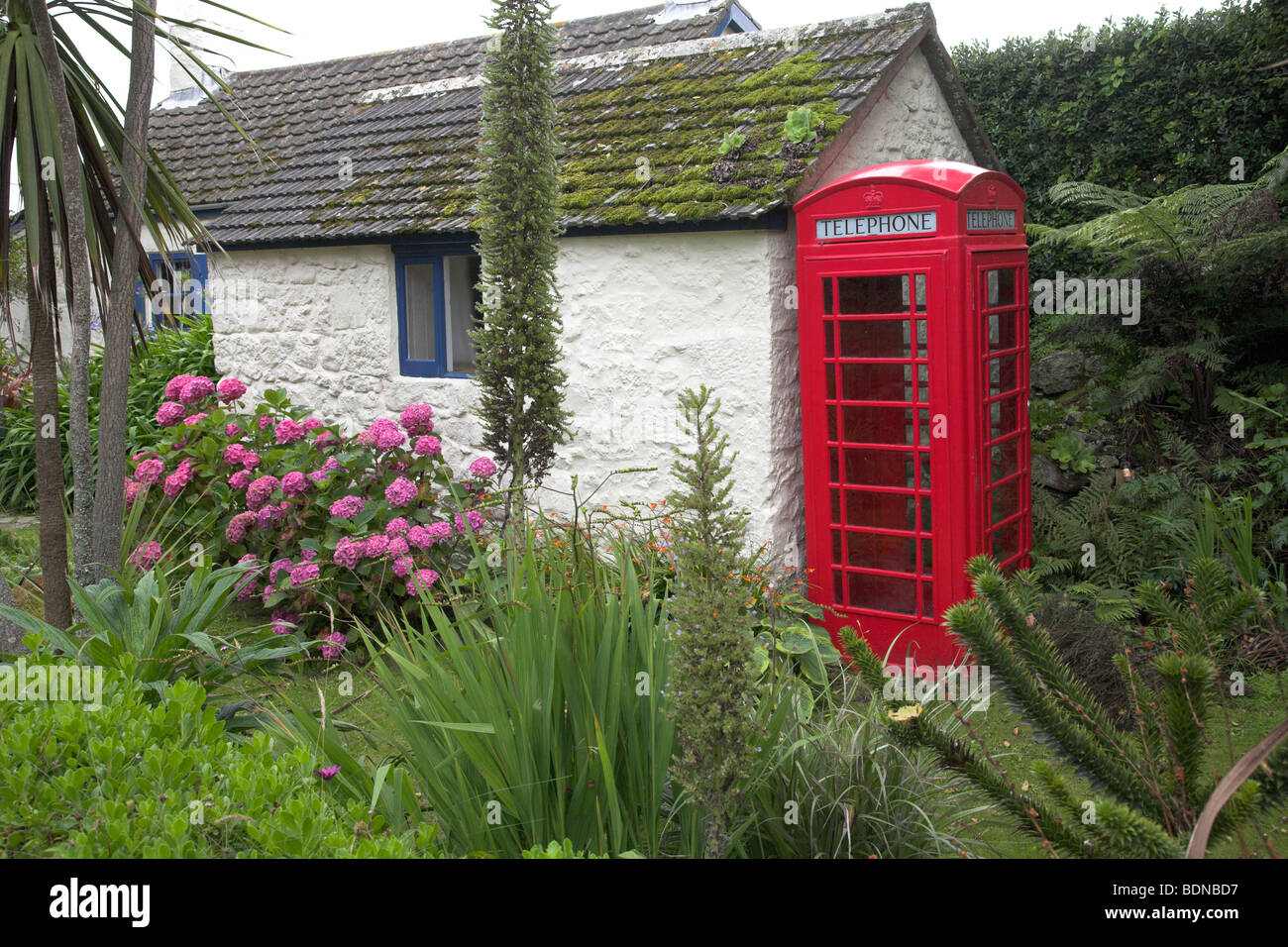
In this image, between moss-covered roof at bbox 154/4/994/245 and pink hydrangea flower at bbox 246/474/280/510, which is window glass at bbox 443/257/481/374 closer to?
moss-covered roof at bbox 154/4/994/245

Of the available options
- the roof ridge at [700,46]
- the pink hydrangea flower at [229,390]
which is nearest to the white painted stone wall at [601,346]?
the pink hydrangea flower at [229,390]

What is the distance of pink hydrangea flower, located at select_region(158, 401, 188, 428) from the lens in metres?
7.80

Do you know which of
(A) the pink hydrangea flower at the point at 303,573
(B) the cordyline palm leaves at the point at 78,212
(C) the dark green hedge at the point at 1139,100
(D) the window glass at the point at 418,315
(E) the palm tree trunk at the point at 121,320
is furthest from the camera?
(C) the dark green hedge at the point at 1139,100

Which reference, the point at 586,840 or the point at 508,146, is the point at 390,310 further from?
the point at 586,840

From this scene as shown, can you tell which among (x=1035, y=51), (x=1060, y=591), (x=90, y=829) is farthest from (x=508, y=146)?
(x=1035, y=51)

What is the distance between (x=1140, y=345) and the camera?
7812 millimetres

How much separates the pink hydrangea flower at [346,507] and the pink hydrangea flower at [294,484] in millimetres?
315

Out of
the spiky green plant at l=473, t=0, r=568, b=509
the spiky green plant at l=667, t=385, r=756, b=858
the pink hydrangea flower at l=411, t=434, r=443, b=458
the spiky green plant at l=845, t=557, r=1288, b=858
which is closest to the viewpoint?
the spiky green plant at l=845, t=557, r=1288, b=858

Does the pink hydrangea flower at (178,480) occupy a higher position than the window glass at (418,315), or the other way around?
the window glass at (418,315)

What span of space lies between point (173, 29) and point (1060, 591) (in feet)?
18.9

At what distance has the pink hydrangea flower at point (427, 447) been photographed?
729 cm

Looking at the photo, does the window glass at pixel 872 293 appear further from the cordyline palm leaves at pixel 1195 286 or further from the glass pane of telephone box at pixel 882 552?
the cordyline palm leaves at pixel 1195 286

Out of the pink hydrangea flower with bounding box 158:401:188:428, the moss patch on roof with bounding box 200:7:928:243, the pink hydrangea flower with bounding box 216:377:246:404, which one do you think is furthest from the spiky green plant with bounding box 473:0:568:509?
the pink hydrangea flower with bounding box 158:401:188:428

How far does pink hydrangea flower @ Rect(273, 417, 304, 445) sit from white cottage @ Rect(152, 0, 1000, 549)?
1096mm
